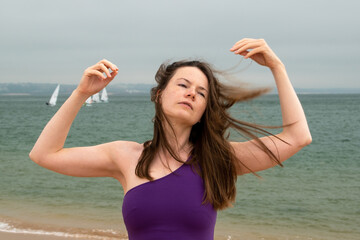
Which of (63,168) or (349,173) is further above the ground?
(63,168)

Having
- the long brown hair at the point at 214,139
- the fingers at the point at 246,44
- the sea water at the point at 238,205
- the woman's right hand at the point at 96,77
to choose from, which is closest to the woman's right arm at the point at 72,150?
the woman's right hand at the point at 96,77

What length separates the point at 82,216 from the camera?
31.8 feet

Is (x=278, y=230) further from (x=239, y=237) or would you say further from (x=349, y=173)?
(x=349, y=173)

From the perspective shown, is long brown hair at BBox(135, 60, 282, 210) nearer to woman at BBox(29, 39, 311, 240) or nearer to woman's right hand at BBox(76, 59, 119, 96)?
woman at BBox(29, 39, 311, 240)

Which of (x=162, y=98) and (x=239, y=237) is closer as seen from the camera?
(x=162, y=98)

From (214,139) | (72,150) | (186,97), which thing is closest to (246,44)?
(186,97)

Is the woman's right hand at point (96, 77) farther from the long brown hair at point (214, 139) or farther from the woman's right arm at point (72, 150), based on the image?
the long brown hair at point (214, 139)

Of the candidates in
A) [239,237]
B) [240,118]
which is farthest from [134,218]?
[239,237]

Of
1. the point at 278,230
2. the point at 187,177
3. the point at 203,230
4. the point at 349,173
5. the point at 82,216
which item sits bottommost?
the point at 349,173

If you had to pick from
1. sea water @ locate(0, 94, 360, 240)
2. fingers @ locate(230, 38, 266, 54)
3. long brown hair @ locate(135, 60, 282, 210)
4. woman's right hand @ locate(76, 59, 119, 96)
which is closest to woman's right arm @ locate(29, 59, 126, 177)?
woman's right hand @ locate(76, 59, 119, 96)

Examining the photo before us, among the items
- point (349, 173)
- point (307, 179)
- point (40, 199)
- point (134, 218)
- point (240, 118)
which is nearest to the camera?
point (134, 218)

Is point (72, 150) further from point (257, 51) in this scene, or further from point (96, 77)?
point (257, 51)

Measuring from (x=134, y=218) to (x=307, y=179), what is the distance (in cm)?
1376

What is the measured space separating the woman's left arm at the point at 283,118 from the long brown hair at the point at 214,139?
0.04 meters
